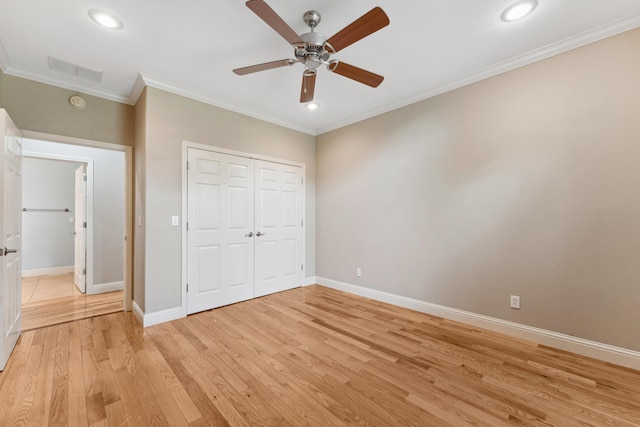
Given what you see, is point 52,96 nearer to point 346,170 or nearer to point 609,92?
point 346,170

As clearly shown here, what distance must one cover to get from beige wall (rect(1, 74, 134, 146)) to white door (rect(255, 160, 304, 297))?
1802mm

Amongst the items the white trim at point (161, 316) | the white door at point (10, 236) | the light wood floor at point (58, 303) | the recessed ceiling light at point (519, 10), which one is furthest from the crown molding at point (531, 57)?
the light wood floor at point (58, 303)

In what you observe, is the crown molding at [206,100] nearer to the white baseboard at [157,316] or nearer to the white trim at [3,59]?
the white trim at [3,59]

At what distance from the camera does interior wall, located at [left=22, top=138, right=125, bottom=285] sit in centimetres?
421

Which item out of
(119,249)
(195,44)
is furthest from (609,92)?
(119,249)

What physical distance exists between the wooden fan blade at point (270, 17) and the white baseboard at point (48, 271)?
696cm

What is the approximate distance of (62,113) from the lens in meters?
2.96

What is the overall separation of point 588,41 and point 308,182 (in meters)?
3.69

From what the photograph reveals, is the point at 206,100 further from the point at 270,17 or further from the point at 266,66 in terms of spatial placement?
the point at 270,17

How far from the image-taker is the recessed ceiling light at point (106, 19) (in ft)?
6.61

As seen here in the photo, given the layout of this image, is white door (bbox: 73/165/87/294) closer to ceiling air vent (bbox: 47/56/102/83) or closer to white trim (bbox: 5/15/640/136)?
white trim (bbox: 5/15/640/136)

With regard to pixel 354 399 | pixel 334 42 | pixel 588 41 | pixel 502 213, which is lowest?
pixel 354 399

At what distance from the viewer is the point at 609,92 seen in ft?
7.26

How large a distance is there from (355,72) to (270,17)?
2.83 feet
